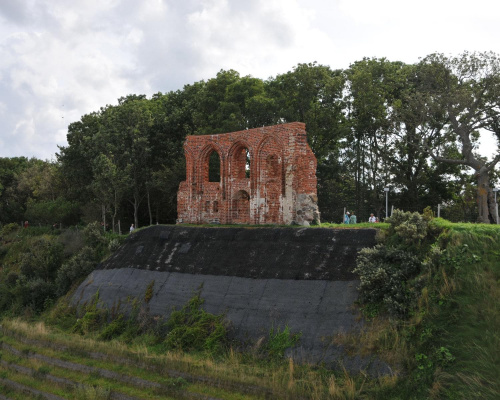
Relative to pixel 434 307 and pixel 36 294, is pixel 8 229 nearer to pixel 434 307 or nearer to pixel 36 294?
pixel 36 294

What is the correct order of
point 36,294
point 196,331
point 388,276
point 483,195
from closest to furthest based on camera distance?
point 388,276 < point 196,331 < point 36,294 < point 483,195

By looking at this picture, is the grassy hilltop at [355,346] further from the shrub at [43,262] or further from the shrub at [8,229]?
the shrub at [8,229]

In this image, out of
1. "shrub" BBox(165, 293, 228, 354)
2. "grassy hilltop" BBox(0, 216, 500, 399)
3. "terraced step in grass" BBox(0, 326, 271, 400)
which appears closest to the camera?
"grassy hilltop" BBox(0, 216, 500, 399)

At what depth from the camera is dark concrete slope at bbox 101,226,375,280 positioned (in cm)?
1419

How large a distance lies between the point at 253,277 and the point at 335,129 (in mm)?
17966

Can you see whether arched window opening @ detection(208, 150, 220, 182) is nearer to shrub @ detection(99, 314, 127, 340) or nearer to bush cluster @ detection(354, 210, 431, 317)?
shrub @ detection(99, 314, 127, 340)

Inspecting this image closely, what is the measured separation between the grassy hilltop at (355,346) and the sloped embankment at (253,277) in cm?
48

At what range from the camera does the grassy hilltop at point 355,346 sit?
9320 mm

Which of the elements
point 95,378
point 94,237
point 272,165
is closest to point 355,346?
point 95,378

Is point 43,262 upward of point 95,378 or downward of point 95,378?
upward

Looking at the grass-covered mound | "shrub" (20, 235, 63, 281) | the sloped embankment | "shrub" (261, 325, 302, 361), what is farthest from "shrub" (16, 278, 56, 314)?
the grass-covered mound

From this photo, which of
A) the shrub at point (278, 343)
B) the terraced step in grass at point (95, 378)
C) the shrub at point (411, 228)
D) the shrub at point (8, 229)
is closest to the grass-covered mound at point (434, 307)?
the shrub at point (411, 228)

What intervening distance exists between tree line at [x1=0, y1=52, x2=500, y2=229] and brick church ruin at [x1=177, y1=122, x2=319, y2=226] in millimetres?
6321

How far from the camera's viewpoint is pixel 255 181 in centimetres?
2147
